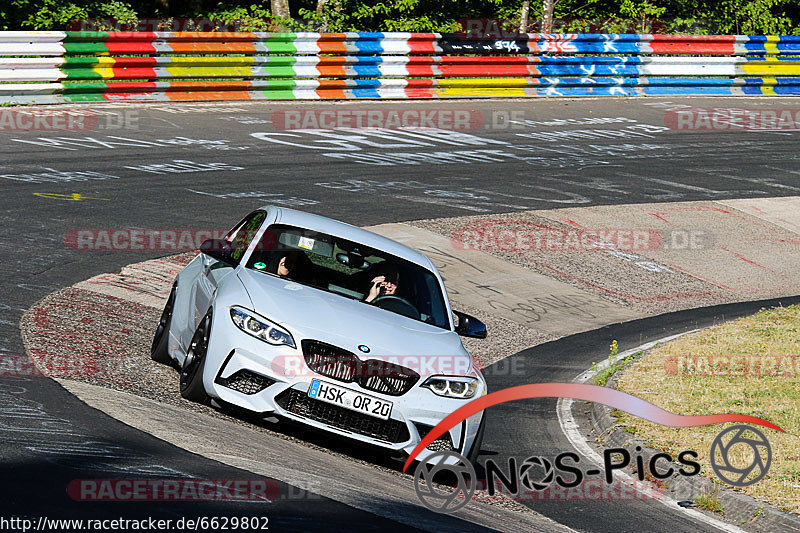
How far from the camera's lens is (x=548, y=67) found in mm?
27641

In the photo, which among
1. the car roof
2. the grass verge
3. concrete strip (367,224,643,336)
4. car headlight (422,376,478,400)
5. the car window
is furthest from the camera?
concrete strip (367,224,643,336)

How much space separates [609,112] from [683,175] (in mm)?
5950

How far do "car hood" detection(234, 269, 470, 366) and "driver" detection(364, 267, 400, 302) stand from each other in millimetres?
374

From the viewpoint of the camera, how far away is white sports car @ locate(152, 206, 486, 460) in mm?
7086

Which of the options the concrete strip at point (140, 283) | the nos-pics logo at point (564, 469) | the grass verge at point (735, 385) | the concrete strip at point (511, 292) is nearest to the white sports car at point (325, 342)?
the nos-pics logo at point (564, 469)

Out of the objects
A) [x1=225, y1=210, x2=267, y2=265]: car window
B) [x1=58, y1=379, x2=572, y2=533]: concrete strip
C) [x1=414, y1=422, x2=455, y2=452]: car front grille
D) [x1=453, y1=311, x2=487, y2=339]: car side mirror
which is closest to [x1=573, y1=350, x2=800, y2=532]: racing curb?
[x1=58, y1=379, x2=572, y2=533]: concrete strip

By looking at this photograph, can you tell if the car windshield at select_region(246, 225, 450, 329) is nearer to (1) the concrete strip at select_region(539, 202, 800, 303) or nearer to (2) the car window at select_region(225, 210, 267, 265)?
(2) the car window at select_region(225, 210, 267, 265)

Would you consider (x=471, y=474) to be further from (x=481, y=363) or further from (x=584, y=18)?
(x=584, y=18)

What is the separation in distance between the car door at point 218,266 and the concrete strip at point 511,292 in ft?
16.4

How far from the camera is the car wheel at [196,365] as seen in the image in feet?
24.3

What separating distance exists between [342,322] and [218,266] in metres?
1.48

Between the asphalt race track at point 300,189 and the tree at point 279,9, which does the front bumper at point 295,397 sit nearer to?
the asphalt race track at point 300,189

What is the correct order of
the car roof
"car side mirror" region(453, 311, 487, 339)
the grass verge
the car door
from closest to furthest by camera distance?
the car door → the grass verge → "car side mirror" region(453, 311, 487, 339) → the car roof

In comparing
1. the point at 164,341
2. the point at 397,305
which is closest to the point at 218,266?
the point at 164,341
